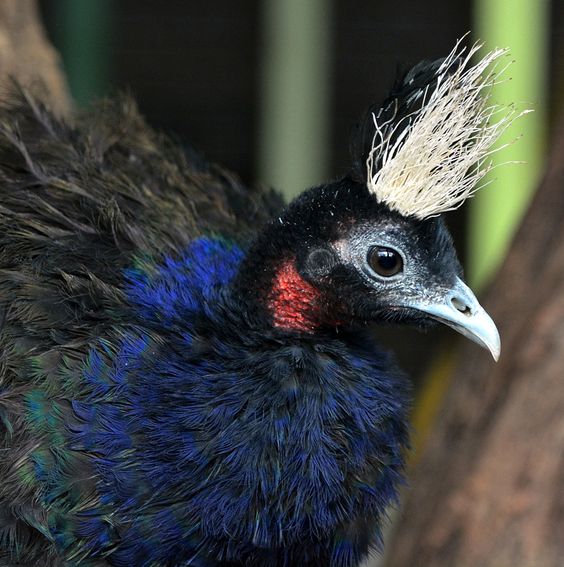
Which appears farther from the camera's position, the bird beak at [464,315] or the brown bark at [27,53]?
the brown bark at [27,53]

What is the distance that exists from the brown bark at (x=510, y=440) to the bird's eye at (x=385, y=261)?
940 millimetres

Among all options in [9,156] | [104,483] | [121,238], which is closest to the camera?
[104,483]

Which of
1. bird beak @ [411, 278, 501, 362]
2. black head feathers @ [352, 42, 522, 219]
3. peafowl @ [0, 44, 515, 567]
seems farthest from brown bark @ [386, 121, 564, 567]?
black head feathers @ [352, 42, 522, 219]

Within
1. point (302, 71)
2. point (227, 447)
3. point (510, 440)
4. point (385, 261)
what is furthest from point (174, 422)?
point (302, 71)

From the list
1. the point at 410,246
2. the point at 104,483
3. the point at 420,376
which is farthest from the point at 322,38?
the point at 104,483

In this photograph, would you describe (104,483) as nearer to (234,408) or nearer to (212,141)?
(234,408)

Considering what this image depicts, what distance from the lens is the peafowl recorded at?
2.54 meters

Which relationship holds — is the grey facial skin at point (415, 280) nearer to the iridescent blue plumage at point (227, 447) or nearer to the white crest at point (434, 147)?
the white crest at point (434, 147)

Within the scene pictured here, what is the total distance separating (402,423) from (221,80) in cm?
387

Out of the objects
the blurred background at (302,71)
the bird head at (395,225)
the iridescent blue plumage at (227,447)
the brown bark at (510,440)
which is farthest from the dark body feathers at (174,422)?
the blurred background at (302,71)

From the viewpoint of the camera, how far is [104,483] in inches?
99.8

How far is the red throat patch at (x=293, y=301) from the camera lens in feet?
8.82

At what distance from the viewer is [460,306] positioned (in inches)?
103

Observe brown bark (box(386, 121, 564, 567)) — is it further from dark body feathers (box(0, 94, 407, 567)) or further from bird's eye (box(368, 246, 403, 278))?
bird's eye (box(368, 246, 403, 278))
